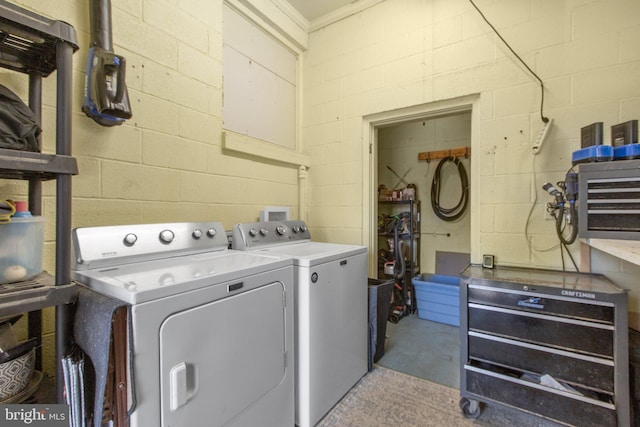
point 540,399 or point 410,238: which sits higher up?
point 410,238

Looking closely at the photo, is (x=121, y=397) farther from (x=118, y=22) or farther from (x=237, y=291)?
(x=118, y=22)

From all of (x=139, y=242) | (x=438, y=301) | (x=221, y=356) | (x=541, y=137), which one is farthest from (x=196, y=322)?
(x=438, y=301)

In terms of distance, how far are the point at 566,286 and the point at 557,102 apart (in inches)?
46.5

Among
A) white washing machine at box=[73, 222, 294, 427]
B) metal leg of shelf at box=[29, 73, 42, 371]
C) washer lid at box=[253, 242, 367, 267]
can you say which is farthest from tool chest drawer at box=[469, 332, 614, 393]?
metal leg of shelf at box=[29, 73, 42, 371]

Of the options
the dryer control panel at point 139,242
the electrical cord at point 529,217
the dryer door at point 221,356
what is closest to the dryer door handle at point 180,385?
the dryer door at point 221,356

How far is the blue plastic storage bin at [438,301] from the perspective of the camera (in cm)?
290

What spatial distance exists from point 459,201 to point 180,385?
3563mm

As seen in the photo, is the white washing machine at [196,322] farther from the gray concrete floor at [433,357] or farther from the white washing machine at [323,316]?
the gray concrete floor at [433,357]

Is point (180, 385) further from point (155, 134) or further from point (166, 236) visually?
point (155, 134)

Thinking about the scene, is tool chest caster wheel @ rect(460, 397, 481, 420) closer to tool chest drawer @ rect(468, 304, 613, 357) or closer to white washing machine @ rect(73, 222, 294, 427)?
tool chest drawer @ rect(468, 304, 613, 357)

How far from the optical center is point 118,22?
1.46 metres

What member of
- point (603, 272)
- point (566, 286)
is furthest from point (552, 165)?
point (566, 286)

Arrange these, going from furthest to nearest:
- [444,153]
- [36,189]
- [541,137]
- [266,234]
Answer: [444,153]
[266,234]
[541,137]
[36,189]

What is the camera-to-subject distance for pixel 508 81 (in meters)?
1.90
